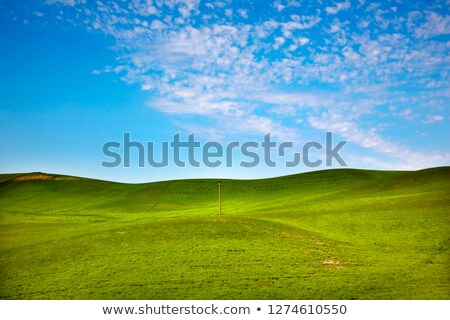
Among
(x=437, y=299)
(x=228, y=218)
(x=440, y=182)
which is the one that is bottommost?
(x=437, y=299)

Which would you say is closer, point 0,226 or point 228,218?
point 228,218

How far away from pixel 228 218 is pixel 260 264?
11.0m

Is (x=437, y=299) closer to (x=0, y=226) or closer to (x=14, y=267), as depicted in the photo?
(x=14, y=267)

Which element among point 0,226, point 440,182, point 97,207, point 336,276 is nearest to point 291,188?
point 440,182

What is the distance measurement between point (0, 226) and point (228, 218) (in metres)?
27.6

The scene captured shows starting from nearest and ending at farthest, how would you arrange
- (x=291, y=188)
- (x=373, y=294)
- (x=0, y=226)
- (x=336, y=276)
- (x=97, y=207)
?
(x=373, y=294) → (x=336, y=276) → (x=0, y=226) → (x=97, y=207) → (x=291, y=188)

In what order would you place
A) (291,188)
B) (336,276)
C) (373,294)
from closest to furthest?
(373,294) → (336,276) → (291,188)

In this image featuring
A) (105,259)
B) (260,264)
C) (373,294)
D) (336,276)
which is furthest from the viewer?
(105,259)

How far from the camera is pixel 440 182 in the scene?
56312 millimetres

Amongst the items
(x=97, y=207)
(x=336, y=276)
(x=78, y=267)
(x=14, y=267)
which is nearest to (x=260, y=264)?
(x=336, y=276)

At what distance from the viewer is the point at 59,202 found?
74.1 m

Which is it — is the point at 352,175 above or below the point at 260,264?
above
